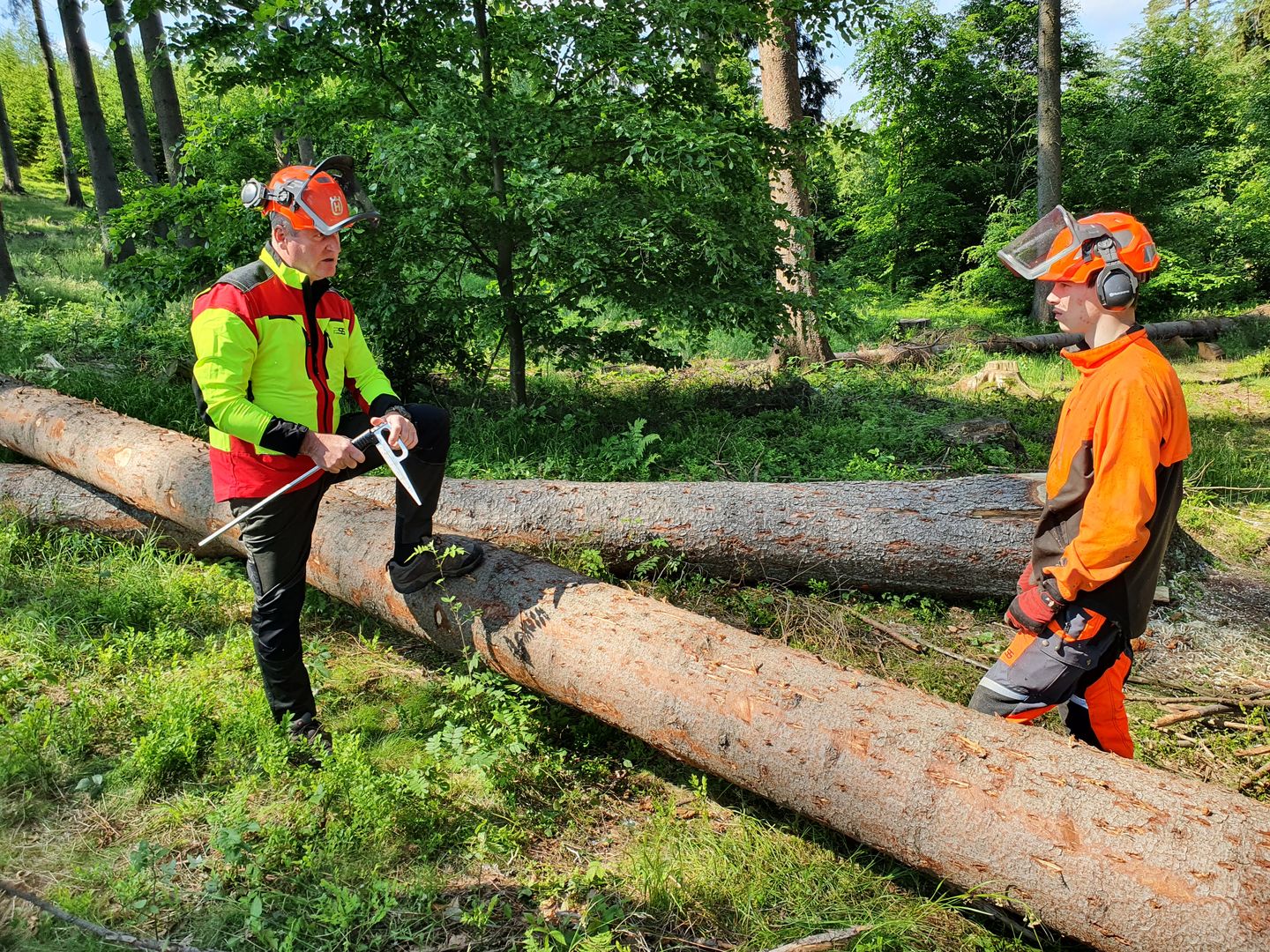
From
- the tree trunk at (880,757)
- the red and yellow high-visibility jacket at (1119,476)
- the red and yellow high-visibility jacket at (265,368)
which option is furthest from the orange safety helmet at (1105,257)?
the red and yellow high-visibility jacket at (265,368)

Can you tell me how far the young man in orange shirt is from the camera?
2.31 m

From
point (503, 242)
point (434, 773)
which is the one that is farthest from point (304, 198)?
point (503, 242)

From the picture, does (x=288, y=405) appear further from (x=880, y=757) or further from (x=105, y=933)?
(x=880, y=757)

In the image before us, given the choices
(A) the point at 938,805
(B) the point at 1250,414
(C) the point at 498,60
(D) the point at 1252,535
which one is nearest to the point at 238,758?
(A) the point at 938,805

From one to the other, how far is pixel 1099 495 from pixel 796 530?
7.04 feet

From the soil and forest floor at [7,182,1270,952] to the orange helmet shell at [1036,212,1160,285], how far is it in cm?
204

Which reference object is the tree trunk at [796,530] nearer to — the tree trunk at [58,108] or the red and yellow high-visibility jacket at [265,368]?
the red and yellow high-visibility jacket at [265,368]

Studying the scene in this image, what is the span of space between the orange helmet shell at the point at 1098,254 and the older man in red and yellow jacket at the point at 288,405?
2.47 m

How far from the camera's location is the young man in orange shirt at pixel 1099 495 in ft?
7.58

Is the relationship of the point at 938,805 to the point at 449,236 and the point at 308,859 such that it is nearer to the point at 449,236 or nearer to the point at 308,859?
the point at 308,859

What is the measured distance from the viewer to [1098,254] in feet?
8.13

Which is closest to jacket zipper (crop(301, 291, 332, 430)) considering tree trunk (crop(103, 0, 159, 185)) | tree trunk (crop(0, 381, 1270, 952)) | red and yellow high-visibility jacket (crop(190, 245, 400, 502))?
red and yellow high-visibility jacket (crop(190, 245, 400, 502))

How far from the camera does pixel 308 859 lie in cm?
260

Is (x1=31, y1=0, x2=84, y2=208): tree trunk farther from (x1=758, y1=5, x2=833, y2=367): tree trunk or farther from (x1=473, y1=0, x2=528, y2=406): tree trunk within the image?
(x1=473, y1=0, x2=528, y2=406): tree trunk
